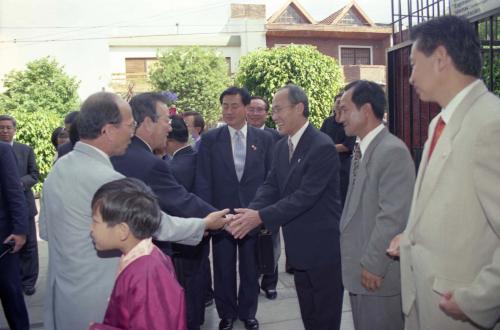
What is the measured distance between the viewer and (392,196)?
2.59 m

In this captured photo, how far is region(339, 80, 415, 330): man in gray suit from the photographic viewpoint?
259cm

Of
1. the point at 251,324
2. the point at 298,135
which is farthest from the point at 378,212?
the point at 251,324

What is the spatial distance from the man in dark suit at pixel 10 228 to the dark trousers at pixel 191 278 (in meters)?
1.23

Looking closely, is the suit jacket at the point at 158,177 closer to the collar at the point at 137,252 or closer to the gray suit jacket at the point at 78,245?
the gray suit jacket at the point at 78,245

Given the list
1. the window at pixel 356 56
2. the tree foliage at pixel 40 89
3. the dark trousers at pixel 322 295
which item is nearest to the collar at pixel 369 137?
the dark trousers at pixel 322 295

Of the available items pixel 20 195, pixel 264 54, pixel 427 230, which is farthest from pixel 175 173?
pixel 264 54

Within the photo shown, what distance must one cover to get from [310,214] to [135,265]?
168 cm

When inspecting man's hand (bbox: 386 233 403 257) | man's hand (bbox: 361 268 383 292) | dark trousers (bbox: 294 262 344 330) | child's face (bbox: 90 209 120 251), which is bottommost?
dark trousers (bbox: 294 262 344 330)

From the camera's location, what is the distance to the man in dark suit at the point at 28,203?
5.62 meters

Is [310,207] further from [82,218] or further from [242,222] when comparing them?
[82,218]

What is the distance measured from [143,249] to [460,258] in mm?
1207

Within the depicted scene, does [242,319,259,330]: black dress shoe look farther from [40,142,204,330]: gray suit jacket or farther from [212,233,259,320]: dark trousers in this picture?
[40,142,204,330]: gray suit jacket

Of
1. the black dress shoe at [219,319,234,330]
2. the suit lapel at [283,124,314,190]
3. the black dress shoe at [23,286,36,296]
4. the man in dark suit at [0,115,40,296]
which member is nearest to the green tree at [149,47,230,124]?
the man in dark suit at [0,115,40,296]

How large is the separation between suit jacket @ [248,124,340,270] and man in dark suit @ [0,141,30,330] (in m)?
1.91
